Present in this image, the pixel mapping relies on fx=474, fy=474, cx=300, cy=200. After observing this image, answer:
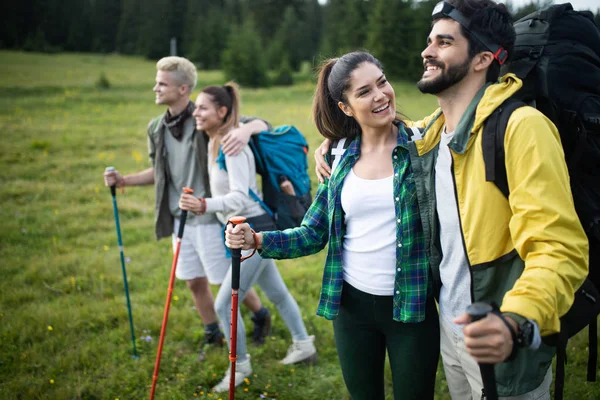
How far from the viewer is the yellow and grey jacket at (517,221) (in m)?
1.82

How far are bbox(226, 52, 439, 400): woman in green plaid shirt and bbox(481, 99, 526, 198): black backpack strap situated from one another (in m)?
0.57

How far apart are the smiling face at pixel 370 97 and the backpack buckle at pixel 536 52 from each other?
2.58 feet

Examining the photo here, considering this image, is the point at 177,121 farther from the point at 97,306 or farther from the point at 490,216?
the point at 490,216

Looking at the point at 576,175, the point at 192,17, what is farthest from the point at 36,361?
the point at 192,17

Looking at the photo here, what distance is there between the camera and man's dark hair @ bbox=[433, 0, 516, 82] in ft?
7.63

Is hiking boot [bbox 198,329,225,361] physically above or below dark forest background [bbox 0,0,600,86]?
below

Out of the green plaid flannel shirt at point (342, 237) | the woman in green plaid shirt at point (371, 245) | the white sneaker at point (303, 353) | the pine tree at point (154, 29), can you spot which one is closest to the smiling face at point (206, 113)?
the woman in green plaid shirt at point (371, 245)

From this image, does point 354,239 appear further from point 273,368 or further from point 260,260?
point 273,368

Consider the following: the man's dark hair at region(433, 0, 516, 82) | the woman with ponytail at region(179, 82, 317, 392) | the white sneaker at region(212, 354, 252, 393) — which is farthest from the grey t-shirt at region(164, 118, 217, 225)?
the man's dark hair at region(433, 0, 516, 82)

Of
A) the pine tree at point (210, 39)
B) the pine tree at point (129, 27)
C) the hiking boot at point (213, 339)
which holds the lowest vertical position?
the hiking boot at point (213, 339)

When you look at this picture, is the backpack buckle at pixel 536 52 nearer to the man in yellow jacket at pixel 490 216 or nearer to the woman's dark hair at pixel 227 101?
the man in yellow jacket at pixel 490 216

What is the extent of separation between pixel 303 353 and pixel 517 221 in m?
3.41

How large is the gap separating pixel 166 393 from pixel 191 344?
0.96m

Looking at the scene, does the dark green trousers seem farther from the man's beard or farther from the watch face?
the man's beard
